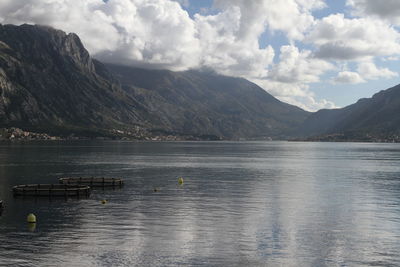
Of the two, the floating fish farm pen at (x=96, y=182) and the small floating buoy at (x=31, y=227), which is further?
the floating fish farm pen at (x=96, y=182)

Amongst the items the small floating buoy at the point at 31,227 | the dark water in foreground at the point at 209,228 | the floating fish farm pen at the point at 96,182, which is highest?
the floating fish farm pen at the point at 96,182

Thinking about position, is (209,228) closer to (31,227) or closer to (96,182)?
(31,227)

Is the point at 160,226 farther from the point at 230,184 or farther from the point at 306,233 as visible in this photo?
the point at 230,184

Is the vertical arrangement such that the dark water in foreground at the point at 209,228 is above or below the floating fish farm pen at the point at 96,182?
below

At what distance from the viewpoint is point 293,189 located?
126m

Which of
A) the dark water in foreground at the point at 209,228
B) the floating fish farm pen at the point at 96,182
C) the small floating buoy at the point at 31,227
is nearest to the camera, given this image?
the dark water in foreground at the point at 209,228

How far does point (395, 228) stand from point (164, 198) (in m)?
50.9

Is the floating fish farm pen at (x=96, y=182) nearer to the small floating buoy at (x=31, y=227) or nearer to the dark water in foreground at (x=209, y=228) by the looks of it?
the dark water in foreground at (x=209, y=228)

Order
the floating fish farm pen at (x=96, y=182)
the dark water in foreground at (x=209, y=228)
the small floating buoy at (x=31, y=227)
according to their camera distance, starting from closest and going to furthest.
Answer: the dark water in foreground at (x=209, y=228), the small floating buoy at (x=31, y=227), the floating fish farm pen at (x=96, y=182)

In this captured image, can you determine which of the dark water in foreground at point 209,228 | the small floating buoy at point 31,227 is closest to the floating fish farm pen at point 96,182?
the dark water in foreground at point 209,228

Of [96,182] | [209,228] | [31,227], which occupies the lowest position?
[209,228]

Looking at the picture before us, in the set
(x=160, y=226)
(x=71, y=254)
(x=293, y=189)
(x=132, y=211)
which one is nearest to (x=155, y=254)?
(x=71, y=254)

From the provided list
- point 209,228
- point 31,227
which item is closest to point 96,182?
point 31,227

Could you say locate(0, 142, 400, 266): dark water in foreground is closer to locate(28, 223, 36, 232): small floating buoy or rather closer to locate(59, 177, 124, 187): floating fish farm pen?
locate(28, 223, 36, 232): small floating buoy
